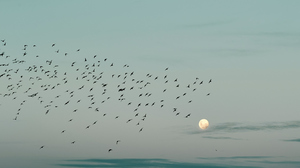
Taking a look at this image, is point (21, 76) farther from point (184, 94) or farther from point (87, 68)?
point (184, 94)

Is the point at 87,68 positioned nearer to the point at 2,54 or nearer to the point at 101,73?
the point at 101,73

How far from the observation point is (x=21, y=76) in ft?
534

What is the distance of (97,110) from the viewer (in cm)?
16712

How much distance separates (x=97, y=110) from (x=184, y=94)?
19.5 meters

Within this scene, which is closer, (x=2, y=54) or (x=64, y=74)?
(x=2, y=54)

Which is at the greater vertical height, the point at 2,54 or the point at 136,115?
the point at 2,54

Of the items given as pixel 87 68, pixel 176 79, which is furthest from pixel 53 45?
pixel 176 79

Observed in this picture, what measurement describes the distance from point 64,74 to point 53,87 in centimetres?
452

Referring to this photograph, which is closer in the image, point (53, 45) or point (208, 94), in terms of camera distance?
point (53, 45)

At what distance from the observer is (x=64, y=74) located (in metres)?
164

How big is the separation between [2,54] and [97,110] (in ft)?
85.9

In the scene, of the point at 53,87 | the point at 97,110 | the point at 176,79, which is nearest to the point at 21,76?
the point at 53,87

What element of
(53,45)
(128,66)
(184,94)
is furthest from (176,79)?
(53,45)

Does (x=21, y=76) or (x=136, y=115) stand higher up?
(x=21, y=76)
